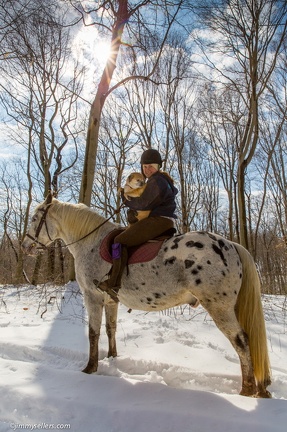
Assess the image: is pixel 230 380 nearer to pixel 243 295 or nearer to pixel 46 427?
pixel 243 295

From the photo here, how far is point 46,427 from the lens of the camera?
88.7 inches

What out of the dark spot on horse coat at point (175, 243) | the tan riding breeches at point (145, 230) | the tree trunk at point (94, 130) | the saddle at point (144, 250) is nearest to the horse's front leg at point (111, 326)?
the saddle at point (144, 250)

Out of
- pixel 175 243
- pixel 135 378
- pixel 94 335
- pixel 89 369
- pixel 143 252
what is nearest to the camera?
pixel 175 243

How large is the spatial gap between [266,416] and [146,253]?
6.16 feet

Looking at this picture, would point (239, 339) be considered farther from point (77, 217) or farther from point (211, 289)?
point (77, 217)

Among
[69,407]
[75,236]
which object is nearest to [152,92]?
[75,236]

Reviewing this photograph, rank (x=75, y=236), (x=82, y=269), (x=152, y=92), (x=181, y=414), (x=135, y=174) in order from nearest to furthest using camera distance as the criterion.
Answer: (x=181, y=414)
(x=135, y=174)
(x=82, y=269)
(x=75, y=236)
(x=152, y=92)

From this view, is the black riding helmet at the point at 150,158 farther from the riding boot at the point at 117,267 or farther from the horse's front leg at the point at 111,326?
the horse's front leg at the point at 111,326

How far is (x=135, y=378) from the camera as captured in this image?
3.59m

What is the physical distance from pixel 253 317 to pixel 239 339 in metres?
0.34

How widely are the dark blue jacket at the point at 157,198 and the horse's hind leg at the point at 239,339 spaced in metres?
1.30

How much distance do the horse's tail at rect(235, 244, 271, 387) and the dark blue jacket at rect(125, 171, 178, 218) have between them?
977 mm

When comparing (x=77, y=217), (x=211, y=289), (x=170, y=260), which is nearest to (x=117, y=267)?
(x=170, y=260)

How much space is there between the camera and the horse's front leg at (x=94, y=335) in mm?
3783
